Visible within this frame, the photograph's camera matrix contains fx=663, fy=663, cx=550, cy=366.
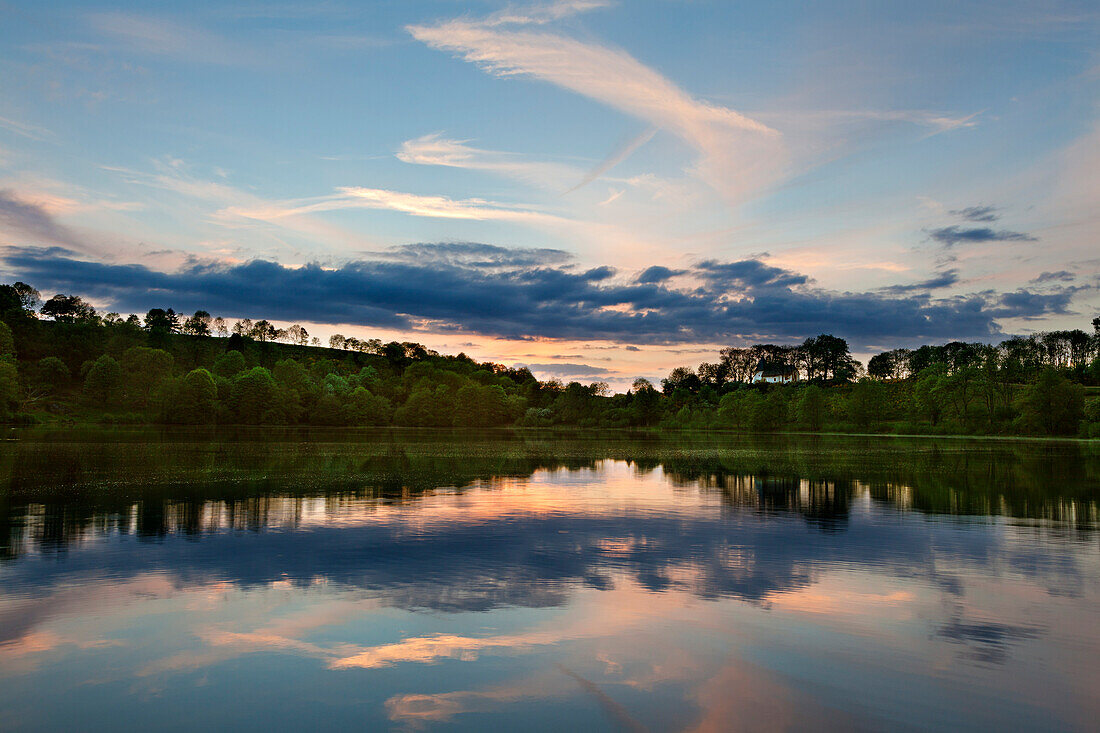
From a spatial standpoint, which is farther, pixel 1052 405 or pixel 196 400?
pixel 196 400

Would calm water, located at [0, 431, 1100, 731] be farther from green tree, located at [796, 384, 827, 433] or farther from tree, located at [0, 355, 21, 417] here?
green tree, located at [796, 384, 827, 433]

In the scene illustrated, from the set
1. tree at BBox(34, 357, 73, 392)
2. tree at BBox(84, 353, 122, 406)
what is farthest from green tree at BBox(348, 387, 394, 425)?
tree at BBox(34, 357, 73, 392)

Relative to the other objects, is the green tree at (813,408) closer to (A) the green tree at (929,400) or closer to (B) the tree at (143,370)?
(A) the green tree at (929,400)

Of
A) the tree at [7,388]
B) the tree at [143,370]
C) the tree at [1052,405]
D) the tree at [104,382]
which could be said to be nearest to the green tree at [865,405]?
the tree at [1052,405]

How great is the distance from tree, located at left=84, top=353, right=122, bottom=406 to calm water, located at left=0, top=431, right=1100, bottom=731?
16535cm

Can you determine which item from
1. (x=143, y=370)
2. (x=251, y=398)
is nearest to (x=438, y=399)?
(x=251, y=398)

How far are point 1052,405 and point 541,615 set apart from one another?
131 metres

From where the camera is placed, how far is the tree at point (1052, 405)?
112 meters

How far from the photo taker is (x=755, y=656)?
11133 millimetres

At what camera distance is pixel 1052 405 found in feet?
370

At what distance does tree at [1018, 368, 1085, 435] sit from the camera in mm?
112188

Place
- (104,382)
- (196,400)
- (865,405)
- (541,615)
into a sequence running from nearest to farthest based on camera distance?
1. (541,615)
2. (196,400)
3. (865,405)
4. (104,382)

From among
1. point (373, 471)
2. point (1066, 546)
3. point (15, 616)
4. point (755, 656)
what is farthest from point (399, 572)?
point (373, 471)

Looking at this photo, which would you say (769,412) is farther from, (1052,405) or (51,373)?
(51,373)
